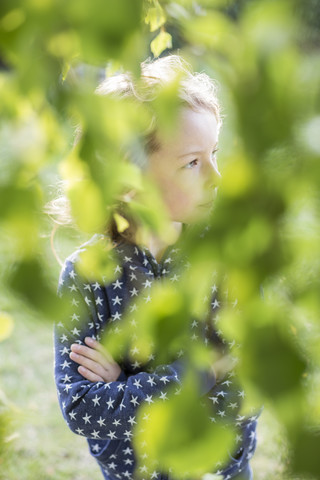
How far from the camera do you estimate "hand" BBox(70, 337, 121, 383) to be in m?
1.11

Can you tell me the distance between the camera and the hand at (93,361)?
1.11 meters

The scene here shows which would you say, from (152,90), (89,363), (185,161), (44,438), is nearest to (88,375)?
(89,363)

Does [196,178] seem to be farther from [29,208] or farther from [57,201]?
[29,208]

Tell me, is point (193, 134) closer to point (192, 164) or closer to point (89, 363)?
point (192, 164)

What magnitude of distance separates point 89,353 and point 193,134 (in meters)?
0.52

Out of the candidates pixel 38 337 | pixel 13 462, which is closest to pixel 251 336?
pixel 13 462

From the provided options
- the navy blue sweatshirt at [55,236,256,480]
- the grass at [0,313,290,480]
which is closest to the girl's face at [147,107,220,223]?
the navy blue sweatshirt at [55,236,256,480]

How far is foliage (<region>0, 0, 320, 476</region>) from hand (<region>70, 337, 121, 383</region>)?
77 cm

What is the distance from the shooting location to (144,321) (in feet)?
1.22

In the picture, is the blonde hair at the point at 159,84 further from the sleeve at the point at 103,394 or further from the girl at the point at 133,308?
the sleeve at the point at 103,394

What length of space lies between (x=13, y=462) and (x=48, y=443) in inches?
7.0

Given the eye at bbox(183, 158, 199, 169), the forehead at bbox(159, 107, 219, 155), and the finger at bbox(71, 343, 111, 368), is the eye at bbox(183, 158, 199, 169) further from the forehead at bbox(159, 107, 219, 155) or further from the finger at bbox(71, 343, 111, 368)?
the finger at bbox(71, 343, 111, 368)

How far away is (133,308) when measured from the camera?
1.19 metres

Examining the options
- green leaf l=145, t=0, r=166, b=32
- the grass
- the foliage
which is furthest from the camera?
the grass
